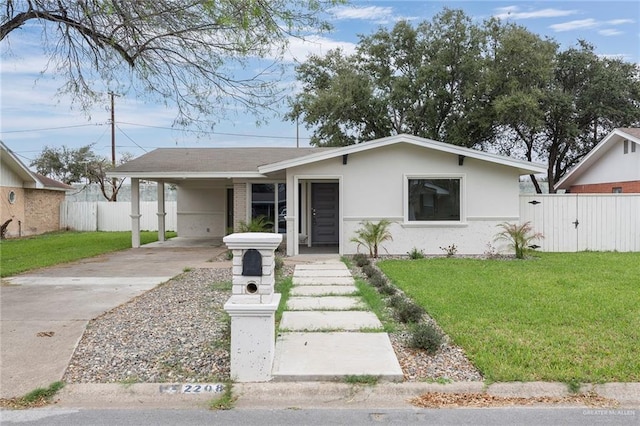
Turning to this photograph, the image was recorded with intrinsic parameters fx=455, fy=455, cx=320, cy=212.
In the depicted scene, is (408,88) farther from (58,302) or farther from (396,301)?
(58,302)

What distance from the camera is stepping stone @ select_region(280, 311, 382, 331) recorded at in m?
5.41

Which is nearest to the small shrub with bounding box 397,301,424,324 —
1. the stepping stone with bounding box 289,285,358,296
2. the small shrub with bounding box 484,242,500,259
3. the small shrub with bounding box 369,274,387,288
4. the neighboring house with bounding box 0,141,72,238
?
the stepping stone with bounding box 289,285,358,296

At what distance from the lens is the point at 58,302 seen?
22.7ft

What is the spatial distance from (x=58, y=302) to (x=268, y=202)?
9.41 metres

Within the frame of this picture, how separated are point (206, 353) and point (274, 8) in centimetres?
594

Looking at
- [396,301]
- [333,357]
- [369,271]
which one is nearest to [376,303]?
[396,301]

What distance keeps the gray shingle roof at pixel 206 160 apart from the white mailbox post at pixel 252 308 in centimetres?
1068

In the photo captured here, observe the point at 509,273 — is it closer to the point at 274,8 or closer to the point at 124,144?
the point at 274,8

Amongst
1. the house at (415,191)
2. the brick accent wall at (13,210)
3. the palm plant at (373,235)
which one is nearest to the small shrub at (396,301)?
the palm plant at (373,235)

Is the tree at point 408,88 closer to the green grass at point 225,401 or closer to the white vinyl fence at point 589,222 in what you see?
the white vinyl fence at point 589,222

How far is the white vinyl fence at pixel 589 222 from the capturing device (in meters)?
13.1

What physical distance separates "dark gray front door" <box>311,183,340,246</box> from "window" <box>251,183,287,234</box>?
4.05ft

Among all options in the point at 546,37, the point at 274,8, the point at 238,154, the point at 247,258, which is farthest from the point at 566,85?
the point at 247,258

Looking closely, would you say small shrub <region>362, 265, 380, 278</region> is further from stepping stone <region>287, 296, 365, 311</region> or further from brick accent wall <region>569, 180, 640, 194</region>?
brick accent wall <region>569, 180, 640, 194</region>
